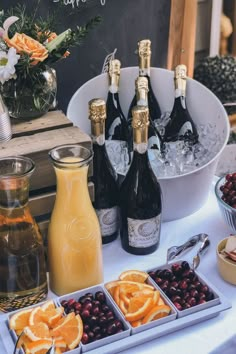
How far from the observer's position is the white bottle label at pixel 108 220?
1048mm

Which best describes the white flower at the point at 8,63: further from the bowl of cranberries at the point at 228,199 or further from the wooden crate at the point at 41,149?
the bowl of cranberries at the point at 228,199

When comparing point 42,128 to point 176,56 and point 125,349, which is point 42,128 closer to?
point 125,349

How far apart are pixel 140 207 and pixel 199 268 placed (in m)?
0.16

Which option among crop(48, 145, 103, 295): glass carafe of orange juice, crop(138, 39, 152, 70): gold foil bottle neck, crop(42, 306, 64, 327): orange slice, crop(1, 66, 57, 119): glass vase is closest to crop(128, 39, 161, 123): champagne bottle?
crop(138, 39, 152, 70): gold foil bottle neck

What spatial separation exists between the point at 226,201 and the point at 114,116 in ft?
1.19

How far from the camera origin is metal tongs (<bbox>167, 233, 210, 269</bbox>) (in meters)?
1.00

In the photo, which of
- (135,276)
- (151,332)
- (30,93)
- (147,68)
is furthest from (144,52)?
(151,332)

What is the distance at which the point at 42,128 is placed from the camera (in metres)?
1.02

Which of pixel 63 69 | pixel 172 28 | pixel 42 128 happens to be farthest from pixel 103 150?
pixel 172 28

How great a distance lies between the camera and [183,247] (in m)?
1.04

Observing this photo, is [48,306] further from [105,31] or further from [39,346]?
[105,31]

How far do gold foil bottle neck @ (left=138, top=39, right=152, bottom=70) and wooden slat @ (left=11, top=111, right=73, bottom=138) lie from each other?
9.5 inches

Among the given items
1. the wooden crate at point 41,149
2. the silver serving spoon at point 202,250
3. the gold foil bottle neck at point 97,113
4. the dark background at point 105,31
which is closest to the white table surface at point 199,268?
the silver serving spoon at point 202,250

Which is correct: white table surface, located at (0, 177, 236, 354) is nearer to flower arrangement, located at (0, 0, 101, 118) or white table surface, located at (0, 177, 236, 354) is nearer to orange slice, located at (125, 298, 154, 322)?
orange slice, located at (125, 298, 154, 322)
